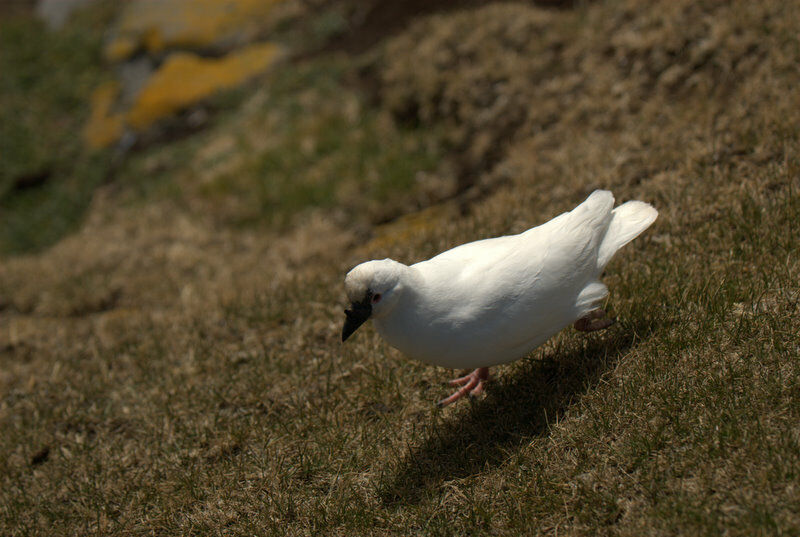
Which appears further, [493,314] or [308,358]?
[308,358]

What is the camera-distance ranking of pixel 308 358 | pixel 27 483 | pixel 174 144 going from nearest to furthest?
pixel 27 483, pixel 308 358, pixel 174 144

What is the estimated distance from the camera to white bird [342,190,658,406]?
3393mm

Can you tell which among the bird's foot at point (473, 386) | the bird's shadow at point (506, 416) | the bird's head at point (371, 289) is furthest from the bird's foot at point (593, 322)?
the bird's head at point (371, 289)

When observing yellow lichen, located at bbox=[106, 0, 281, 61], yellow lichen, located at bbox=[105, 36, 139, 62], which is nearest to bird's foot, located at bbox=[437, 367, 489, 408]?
yellow lichen, located at bbox=[106, 0, 281, 61]

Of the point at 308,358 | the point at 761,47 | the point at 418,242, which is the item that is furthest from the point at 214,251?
the point at 761,47

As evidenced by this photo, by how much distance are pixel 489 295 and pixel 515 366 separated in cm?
81

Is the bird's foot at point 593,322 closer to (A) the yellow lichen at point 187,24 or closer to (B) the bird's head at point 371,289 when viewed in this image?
(B) the bird's head at point 371,289

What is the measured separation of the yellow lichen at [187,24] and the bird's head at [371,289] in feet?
33.8

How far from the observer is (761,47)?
575 cm

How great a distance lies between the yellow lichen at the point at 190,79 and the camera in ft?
37.5

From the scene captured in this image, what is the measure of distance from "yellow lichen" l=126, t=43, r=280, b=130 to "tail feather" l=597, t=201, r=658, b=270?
8907 millimetres

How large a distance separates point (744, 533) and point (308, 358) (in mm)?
2833

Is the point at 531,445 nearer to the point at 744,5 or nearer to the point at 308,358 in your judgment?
the point at 308,358

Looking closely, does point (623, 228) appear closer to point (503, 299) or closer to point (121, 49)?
point (503, 299)
